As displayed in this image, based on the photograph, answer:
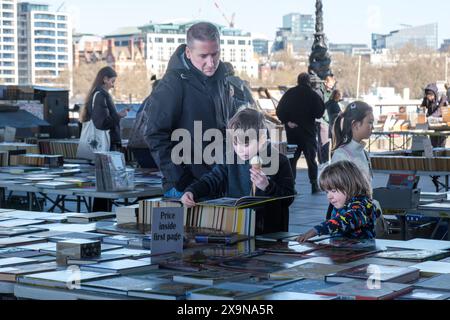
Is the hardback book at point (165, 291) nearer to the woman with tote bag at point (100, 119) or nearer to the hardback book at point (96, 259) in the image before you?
the hardback book at point (96, 259)

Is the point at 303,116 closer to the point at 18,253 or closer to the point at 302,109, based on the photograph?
the point at 302,109

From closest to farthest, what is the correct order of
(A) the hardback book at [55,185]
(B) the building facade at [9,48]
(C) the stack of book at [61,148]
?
(A) the hardback book at [55,185] < (C) the stack of book at [61,148] < (B) the building facade at [9,48]

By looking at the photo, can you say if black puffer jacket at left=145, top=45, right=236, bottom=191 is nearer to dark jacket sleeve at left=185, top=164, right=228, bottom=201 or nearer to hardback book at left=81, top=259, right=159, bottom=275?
dark jacket sleeve at left=185, top=164, right=228, bottom=201

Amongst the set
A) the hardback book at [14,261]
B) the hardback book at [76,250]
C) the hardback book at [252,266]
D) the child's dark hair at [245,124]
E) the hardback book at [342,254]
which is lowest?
the hardback book at [252,266]

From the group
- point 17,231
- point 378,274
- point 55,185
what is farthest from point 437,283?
point 55,185

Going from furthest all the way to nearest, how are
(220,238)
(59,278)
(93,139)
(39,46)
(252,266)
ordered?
(39,46) → (93,139) → (220,238) → (252,266) → (59,278)

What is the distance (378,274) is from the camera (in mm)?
4141

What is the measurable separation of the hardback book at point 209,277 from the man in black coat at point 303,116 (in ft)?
30.0

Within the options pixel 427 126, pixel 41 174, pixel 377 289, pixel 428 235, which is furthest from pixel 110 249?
pixel 427 126

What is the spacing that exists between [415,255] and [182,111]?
218 centimetres

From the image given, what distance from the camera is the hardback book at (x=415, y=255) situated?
15.1 ft

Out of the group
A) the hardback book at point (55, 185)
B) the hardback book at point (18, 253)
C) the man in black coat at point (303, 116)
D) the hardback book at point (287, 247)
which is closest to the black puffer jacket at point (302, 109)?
A: the man in black coat at point (303, 116)
